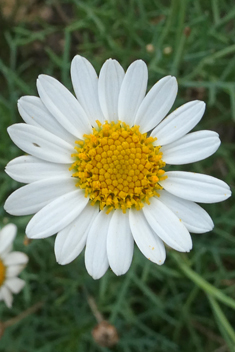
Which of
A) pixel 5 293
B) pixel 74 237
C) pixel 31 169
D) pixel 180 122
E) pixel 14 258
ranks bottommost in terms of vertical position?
pixel 5 293

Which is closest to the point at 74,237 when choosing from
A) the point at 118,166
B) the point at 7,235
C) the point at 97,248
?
the point at 97,248

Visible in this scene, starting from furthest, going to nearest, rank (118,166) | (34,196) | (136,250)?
1. (136,250)
2. (118,166)
3. (34,196)

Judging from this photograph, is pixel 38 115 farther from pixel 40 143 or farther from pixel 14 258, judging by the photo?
pixel 14 258

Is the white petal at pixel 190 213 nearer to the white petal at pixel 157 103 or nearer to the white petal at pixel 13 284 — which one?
the white petal at pixel 157 103

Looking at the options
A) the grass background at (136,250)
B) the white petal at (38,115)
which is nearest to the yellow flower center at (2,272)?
the grass background at (136,250)

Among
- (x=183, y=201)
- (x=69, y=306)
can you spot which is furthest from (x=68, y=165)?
(x=69, y=306)

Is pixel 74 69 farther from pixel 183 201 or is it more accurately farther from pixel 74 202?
pixel 183 201

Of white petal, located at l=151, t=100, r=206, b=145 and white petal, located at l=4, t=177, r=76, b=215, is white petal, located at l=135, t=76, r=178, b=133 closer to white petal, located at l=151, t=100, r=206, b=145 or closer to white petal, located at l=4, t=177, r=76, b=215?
white petal, located at l=151, t=100, r=206, b=145
